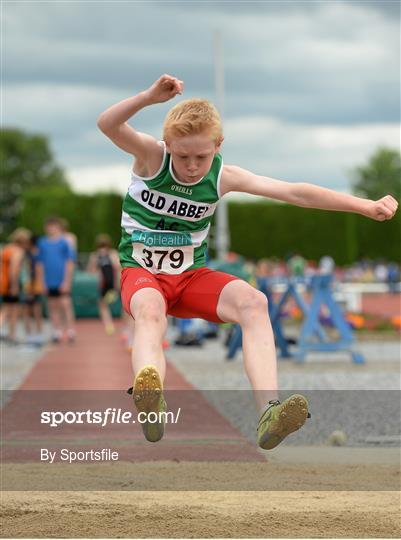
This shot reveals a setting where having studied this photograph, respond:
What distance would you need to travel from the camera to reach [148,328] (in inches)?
227

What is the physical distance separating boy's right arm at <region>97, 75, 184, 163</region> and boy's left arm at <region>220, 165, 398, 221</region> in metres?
0.46

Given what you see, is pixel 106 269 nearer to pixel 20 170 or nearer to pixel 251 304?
pixel 251 304

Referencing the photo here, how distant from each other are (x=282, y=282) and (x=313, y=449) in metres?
8.20

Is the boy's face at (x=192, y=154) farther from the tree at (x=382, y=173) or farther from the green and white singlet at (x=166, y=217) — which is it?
the tree at (x=382, y=173)

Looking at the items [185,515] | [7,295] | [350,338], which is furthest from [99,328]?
[185,515]

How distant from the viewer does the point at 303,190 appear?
600cm

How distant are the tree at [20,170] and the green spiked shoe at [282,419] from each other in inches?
4016

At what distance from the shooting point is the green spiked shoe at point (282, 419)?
5500 mm

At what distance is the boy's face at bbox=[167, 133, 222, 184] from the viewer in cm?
563

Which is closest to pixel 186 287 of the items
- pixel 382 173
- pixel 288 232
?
pixel 288 232

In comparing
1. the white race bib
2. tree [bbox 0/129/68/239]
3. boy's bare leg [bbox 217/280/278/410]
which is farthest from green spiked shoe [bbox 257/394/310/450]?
tree [bbox 0/129/68/239]

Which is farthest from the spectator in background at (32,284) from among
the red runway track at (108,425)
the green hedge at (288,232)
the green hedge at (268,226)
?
the green hedge at (288,232)

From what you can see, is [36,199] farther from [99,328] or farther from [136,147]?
[136,147]

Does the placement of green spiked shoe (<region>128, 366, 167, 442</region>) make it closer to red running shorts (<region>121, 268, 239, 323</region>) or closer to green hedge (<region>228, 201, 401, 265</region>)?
red running shorts (<region>121, 268, 239, 323</region>)
